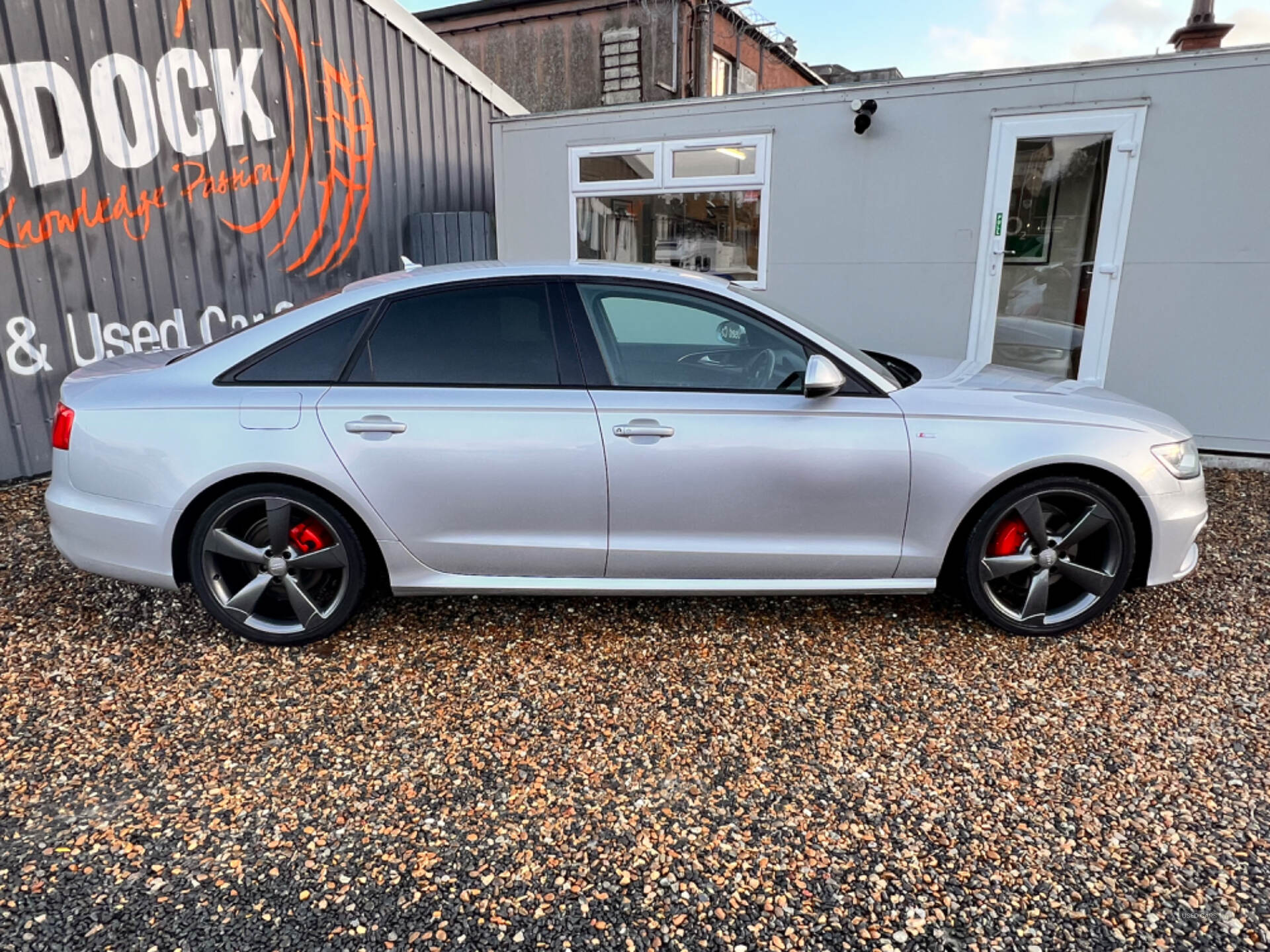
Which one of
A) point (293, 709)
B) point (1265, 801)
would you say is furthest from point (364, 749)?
point (1265, 801)

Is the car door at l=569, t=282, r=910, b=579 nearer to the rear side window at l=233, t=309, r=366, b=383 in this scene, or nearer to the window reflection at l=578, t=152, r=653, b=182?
the rear side window at l=233, t=309, r=366, b=383

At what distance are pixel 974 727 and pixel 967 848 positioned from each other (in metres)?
0.63

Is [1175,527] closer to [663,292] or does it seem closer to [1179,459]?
[1179,459]

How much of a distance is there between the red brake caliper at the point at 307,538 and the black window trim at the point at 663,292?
1221 mm

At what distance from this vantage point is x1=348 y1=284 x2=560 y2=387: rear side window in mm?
3223

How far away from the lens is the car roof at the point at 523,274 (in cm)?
332

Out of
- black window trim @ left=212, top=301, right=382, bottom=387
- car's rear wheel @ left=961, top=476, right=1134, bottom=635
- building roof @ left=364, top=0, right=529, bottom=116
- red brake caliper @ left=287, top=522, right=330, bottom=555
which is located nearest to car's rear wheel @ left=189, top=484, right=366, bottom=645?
red brake caliper @ left=287, top=522, right=330, bottom=555

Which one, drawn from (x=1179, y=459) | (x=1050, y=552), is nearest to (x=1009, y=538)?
(x=1050, y=552)

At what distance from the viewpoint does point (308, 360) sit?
10.6ft

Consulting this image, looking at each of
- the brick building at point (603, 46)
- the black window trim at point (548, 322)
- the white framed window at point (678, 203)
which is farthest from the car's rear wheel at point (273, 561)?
the brick building at point (603, 46)

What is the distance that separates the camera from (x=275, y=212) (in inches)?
284

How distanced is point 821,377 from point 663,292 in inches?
29.6

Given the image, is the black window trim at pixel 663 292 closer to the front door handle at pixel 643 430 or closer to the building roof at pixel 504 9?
the front door handle at pixel 643 430

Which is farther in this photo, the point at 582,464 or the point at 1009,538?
the point at 1009,538
